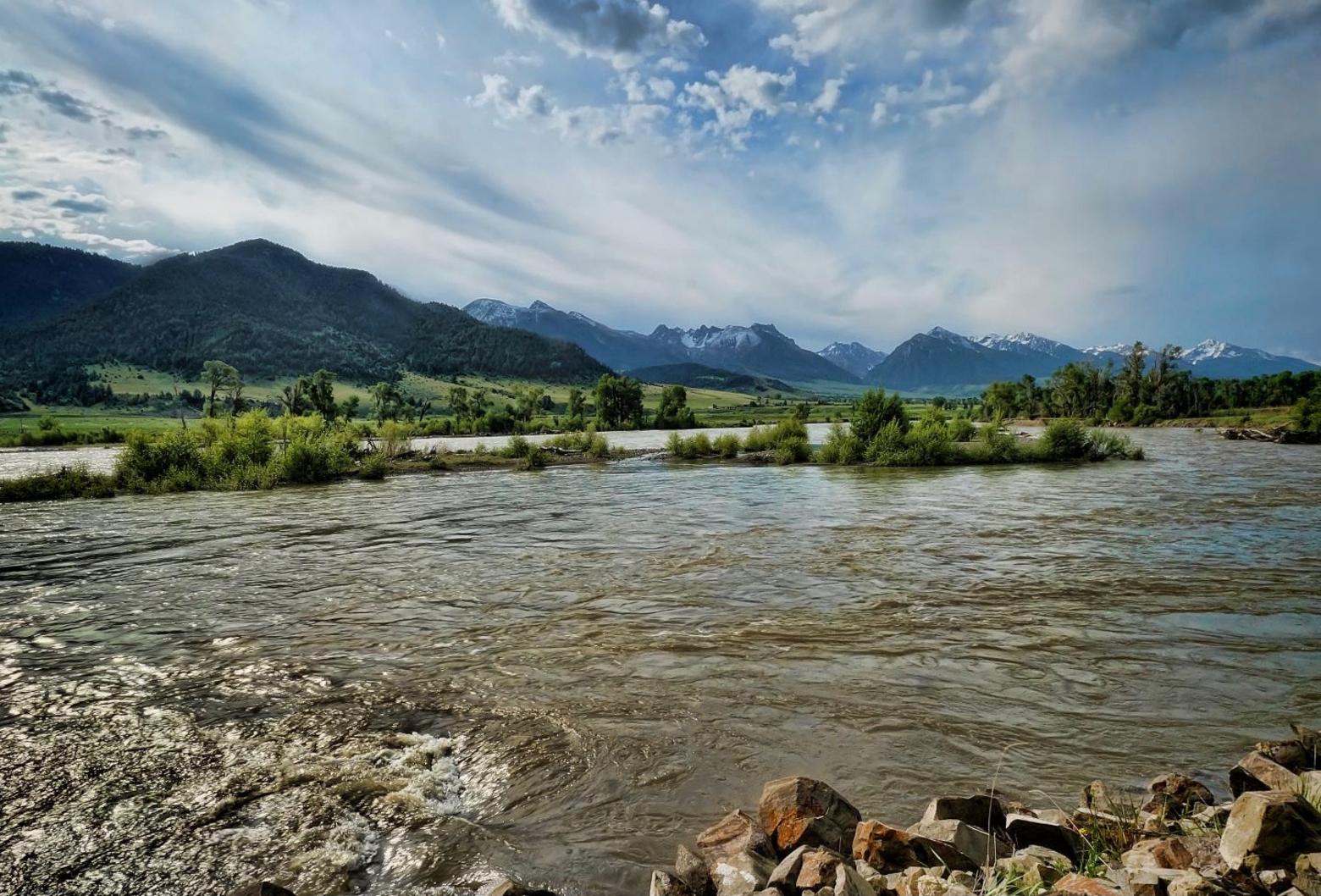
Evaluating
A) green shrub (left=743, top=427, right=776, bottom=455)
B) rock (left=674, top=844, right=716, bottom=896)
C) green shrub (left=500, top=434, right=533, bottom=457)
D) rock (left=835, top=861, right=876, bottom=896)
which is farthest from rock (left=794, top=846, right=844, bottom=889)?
green shrub (left=743, top=427, right=776, bottom=455)

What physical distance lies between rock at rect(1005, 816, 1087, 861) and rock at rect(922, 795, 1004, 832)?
0.20 metres

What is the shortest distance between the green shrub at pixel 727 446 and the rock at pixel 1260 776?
60214 millimetres

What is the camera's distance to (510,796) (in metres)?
7.12

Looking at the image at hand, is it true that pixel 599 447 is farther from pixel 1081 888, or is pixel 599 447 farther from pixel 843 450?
pixel 1081 888

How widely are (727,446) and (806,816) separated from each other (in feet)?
205

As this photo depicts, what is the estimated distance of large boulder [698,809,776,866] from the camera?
5.47 m

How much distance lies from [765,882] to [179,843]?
551 centimetres

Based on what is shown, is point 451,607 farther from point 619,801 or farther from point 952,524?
point 952,524

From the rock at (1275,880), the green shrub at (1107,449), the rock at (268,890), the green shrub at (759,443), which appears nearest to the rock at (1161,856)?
the rock at (1275,880)

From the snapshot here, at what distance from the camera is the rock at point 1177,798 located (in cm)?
598

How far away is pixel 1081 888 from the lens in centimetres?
401

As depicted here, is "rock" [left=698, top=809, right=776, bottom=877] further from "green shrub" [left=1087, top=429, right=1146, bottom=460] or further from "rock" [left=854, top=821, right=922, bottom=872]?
"green shrub" [left=1087, top=429, right=1146, bottom=460]

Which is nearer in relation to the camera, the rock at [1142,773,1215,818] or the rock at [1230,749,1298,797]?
the rock at [1230,749,1298,797]

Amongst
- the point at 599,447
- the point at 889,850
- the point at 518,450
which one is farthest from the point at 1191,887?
the point at 599,447
